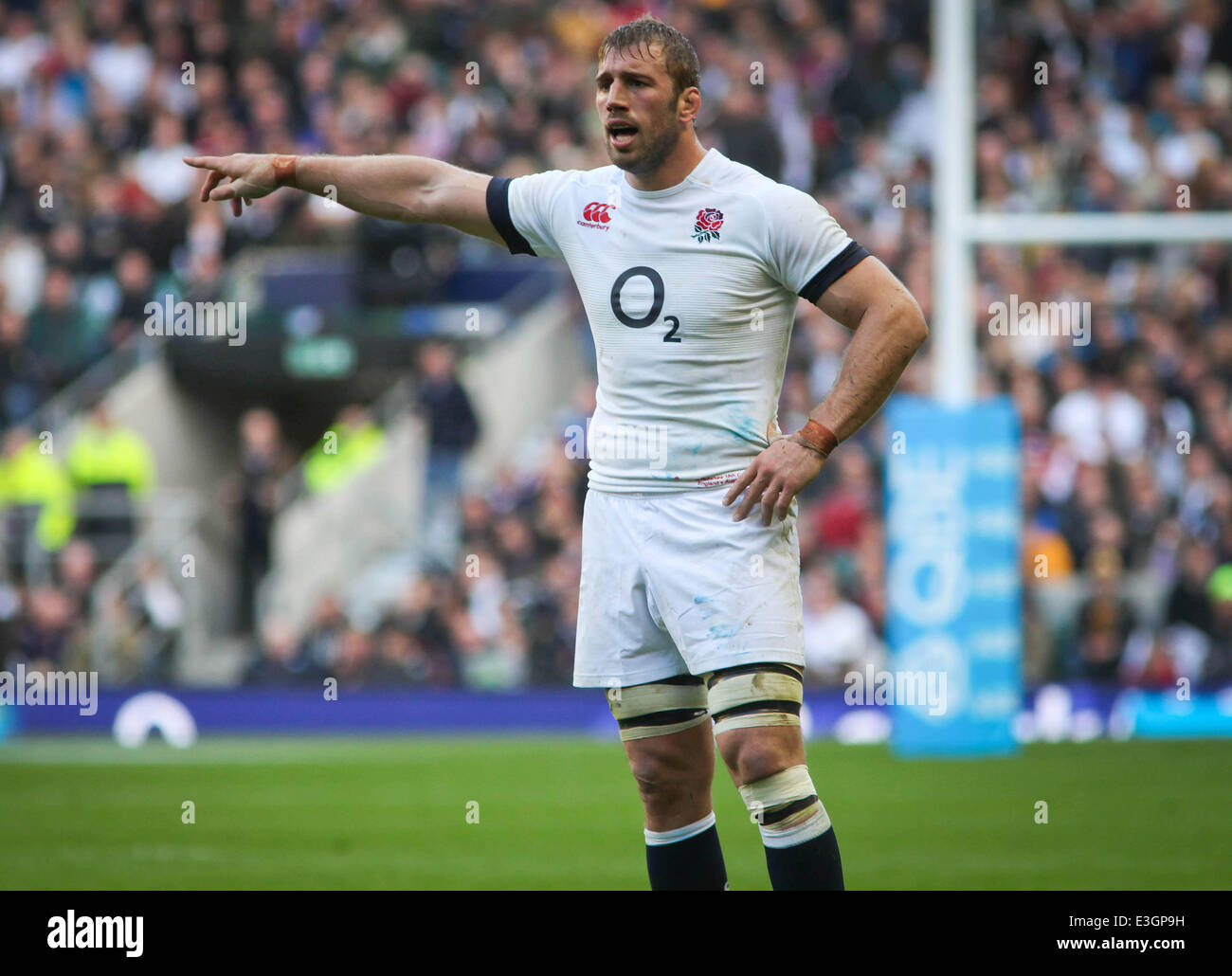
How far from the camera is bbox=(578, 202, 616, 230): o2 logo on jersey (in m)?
5.30

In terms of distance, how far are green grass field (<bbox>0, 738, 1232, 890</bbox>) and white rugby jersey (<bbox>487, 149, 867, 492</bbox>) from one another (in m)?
2.48

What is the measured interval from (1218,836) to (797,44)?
12.0 m

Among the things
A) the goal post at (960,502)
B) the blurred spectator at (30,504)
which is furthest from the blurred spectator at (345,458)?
the goal post at (960,502)

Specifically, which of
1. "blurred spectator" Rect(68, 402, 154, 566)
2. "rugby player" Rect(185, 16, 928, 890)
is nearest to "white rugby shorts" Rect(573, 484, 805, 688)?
"rugby player" Rect(185, 16, 928, 890)

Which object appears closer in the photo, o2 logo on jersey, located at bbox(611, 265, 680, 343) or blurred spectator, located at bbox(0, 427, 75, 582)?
o2 logo on jersey, located at bbox(611, 265, 680, 343)

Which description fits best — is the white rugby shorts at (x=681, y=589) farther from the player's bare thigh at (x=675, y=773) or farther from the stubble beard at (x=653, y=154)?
the stubble beard at (x=653, y=154)

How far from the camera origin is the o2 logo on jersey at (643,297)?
5176 millimetres

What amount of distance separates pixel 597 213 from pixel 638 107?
1.15 feet

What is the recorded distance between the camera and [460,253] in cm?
1894

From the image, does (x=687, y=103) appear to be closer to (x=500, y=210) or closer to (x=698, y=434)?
(x=500, y=210)

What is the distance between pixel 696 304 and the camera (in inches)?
202

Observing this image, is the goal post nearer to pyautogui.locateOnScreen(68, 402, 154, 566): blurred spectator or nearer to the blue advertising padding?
the blue advertising padding
